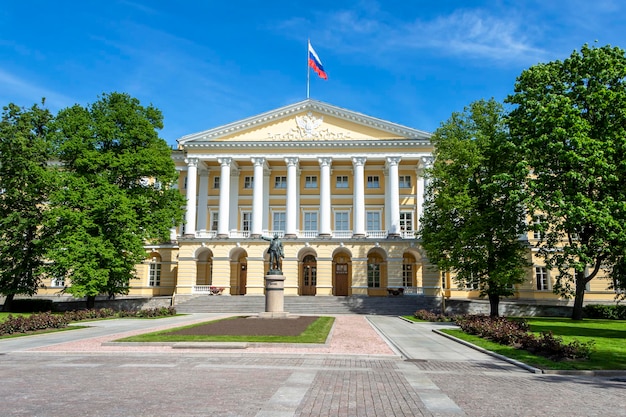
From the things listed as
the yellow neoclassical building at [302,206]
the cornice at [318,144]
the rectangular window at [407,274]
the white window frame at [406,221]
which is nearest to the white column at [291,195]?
the yellow neoclassical building at [302,206]

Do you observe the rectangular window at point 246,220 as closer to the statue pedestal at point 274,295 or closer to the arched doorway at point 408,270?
the arched doorway at point 408,270

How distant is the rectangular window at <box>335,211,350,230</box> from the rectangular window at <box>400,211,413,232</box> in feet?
19.1

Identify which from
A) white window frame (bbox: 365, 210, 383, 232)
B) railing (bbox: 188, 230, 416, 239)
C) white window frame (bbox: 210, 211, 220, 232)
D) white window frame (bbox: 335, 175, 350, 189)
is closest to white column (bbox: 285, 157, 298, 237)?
railing (bbox: 188, 230, 416, 239)

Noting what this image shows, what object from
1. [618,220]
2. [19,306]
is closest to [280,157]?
[19,306]

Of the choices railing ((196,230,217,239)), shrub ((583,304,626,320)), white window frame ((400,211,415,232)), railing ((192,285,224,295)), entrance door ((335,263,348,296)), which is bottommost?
shrub ((583,304,626,320))

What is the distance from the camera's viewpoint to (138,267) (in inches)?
2008

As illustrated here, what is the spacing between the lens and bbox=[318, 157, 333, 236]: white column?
4818cm

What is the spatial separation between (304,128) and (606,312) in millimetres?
31738

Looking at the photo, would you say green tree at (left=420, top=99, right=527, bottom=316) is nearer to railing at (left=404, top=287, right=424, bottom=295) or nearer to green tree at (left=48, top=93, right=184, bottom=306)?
railing at (left=404, top=287, right=424, bottom=295)

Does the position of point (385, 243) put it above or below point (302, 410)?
above

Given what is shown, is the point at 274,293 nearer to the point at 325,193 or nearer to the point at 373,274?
the point at 325,193

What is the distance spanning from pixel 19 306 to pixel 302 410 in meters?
36.0

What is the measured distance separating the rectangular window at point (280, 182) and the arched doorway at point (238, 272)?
28.1 ft

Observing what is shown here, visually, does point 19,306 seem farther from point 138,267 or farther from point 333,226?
point 333,226
